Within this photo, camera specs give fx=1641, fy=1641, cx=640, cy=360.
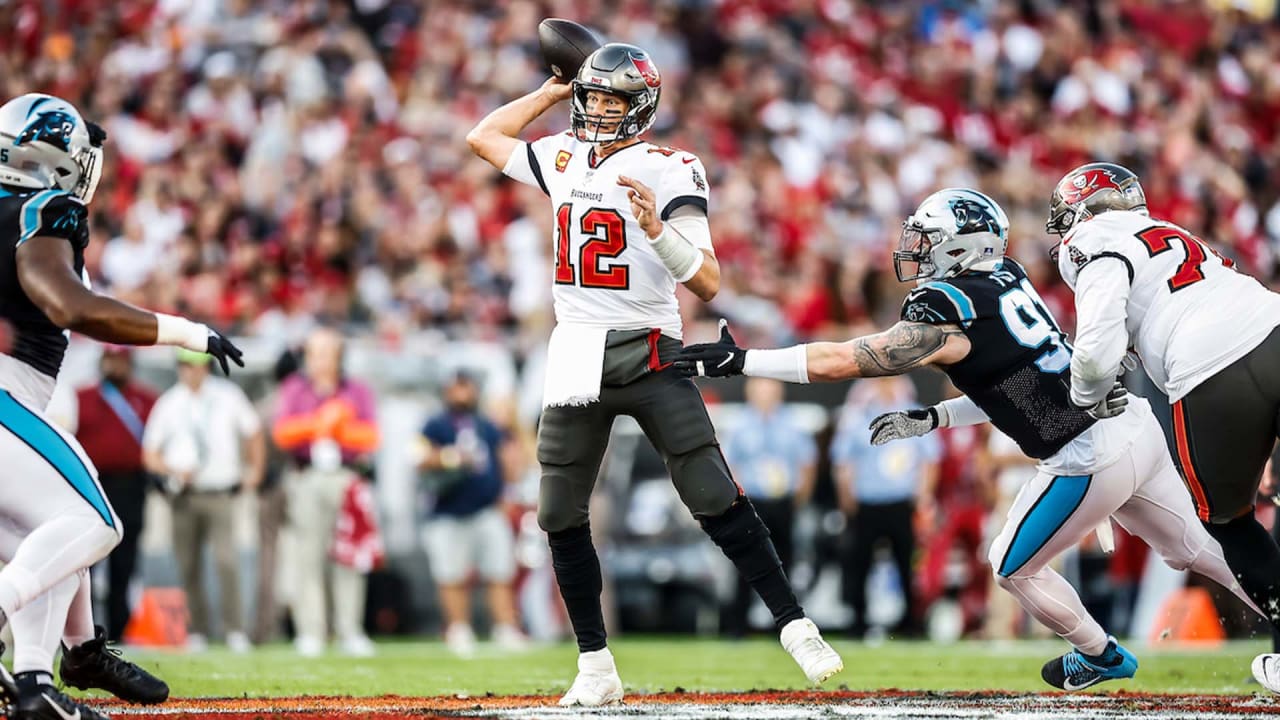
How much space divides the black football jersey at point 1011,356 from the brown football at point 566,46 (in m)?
1.67

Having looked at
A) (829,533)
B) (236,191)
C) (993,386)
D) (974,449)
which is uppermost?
(993,386)

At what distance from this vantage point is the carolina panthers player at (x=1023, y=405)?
6.12 metres

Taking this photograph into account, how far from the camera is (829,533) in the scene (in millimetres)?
12578

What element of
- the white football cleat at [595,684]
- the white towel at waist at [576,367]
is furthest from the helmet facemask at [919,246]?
the white football cleat at [595,684]

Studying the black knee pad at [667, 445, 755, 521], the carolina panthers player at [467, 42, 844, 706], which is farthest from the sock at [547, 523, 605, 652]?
the black knee pad at [667, 445, 755, 521]

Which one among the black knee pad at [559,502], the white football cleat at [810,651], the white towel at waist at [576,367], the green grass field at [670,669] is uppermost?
the white towel at waist at [576,367]

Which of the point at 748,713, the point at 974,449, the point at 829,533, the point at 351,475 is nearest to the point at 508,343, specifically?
the point at 351,475

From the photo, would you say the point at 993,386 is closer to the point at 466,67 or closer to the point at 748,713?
the point at 748,713

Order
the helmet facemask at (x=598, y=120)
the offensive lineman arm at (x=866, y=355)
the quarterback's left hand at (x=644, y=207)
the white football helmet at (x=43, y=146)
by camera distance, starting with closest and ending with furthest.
→ 1. the white football helmet at (x=43, y=146)
2. the quarterback's left hand at (x=644, y=207)
3. the offensive lineman arm at (x=866, y=355)
4. the helmet facemask at (x=598, y=120)

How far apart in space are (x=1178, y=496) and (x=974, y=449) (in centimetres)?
593

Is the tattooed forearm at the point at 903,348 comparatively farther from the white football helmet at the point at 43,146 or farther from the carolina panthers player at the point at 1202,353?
the white football helmet at the point at 43,146

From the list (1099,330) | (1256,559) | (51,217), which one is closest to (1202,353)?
(1099,330)

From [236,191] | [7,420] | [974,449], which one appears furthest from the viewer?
[236,191]

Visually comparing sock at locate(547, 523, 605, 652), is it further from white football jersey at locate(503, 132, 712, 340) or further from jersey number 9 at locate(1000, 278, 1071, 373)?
jersey number 9 at locate(1000, 278, 1071, 373)
